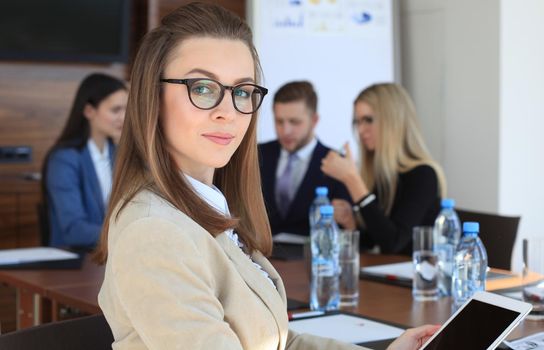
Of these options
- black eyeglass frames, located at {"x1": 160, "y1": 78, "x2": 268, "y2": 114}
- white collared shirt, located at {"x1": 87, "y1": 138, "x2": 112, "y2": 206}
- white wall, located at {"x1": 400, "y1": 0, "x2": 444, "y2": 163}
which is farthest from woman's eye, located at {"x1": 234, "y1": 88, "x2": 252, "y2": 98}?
white wall, located at {"x1": 400, "y1": 0, "x2": 444, "y2": 163}

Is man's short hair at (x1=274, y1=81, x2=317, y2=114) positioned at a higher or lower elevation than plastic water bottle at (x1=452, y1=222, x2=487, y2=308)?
higher

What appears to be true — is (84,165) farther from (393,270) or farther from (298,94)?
(393,270)

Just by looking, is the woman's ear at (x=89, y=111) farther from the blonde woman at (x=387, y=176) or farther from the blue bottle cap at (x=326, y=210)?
the blue bottle cap at (x=326, y=210)

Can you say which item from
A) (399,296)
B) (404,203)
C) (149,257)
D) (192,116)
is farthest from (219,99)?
(404,203)

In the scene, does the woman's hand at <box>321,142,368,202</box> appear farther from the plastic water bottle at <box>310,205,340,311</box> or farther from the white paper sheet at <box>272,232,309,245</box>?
the plastic water bottle at <box>310,205,340,311</box>

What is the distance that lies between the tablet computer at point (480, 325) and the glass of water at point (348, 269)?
0.86m

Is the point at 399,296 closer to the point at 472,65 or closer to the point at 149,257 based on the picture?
the point at 149,257

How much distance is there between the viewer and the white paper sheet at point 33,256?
3209 mm

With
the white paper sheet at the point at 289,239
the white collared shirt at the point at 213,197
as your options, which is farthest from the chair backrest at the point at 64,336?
the white paper sheet at the point at 289,239

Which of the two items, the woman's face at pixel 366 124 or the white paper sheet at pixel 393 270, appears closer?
the white paper sheet at pixel 393 270

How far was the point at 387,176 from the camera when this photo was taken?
3932 millimetres

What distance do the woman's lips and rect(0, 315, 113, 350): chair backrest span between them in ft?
1.58

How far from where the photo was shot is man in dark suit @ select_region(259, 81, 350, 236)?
438 centimetres

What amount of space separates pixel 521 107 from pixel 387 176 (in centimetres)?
181
